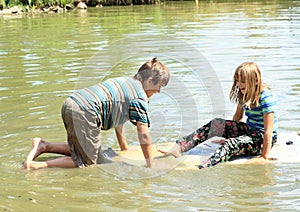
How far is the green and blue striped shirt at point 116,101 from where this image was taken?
505 cm

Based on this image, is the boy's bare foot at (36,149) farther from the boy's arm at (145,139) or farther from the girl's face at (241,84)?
the girl's face at (241,84)

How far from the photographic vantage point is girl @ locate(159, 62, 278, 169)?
5.40 meters

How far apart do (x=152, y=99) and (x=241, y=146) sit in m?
2.73

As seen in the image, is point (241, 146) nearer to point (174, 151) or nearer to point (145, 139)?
point (174, 151)

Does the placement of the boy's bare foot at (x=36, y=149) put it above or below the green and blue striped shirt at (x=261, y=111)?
below

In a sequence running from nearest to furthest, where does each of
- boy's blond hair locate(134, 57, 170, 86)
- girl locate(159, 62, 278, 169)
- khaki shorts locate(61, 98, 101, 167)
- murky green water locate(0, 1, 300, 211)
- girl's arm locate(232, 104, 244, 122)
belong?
murky green water locate(0, 1, 300, 211), boy's blond hair locate(134, 57, 170, 86), khaki shorts locate(61, 98, 101, 167), girl locate(159, 62, 278, 169), girl's arm locate(232, 104, 244, 122)

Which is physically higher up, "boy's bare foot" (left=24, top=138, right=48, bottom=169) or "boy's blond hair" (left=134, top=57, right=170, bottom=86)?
"boy's blond hair" (left=134, top=57, right=170, bottom=86)

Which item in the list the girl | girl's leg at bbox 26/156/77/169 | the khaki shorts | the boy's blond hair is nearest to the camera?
the boy's blond hair

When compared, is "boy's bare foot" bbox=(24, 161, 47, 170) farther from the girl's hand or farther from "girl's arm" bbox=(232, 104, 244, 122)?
"girl's arm" bbox=(232, 104, 244, 122)

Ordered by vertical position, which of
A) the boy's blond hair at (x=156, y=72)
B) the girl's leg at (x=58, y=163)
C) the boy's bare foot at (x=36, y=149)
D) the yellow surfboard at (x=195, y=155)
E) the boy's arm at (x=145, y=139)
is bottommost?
the yellow surfboard at (x=195, y=155)

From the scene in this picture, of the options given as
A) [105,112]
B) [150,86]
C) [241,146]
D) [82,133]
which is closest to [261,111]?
[241,146]

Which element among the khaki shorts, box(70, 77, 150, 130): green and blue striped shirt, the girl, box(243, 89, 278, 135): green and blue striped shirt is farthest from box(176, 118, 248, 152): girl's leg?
the khaki shorts

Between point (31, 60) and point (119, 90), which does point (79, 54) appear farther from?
point (119, 90)

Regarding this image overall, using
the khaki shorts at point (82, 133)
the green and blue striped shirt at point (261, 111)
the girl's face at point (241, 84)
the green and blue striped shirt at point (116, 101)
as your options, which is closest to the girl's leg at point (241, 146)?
the green and blue striped shirt at point (261, 111)
